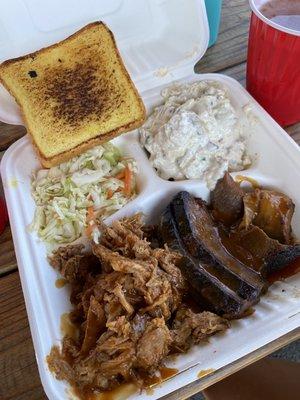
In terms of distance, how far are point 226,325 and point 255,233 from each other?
0.30 meters

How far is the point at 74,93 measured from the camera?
156 cm

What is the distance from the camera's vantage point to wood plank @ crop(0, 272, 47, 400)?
3.97 ft

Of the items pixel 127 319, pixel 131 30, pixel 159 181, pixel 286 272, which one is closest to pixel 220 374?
pixel 127 319

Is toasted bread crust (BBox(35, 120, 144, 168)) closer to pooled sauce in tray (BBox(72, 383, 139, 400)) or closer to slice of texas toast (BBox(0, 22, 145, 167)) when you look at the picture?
slice of texas toast (BBox(0, 22, 145, 167))

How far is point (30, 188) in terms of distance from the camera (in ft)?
4.81

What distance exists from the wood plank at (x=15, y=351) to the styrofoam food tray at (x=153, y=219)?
0.18 m

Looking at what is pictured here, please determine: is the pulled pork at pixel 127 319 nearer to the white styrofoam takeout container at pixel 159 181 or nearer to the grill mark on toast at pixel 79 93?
the white styrofoam takeout container at pixel 159 181

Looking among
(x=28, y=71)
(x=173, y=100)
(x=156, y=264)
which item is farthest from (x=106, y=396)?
(x=28, y=71)

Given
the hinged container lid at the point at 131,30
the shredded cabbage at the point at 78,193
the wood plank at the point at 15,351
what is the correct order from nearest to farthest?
1. the wood plank at the point at 15,351
2. the shredded cabbage at the point at 78,193
3. the hinged container lid at the point at 131,30

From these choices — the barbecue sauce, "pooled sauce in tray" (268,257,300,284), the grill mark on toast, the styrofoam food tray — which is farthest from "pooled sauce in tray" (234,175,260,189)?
the barbecue sauce

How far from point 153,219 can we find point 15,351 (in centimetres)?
57

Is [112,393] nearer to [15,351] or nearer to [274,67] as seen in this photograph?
[15,351]

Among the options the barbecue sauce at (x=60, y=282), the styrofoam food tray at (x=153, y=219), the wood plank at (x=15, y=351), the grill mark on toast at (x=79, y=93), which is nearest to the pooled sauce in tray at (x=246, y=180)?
the styrofoam food tray at (x=153, y=219)

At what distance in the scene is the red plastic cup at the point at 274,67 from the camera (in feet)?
4.69
